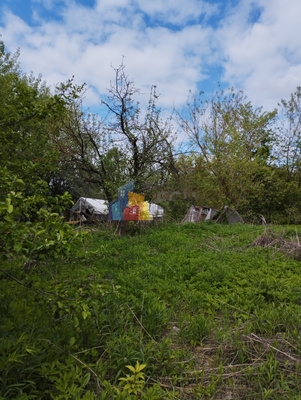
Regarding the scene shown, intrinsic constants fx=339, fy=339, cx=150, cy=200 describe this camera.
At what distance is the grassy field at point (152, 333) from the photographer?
1841mm

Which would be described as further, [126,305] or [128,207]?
[128,207]

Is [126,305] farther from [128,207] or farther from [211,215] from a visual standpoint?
[211,215]

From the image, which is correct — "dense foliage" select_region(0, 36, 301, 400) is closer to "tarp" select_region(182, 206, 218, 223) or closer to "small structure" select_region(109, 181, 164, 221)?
"small structure" select_region(109, 181, 164, 221)

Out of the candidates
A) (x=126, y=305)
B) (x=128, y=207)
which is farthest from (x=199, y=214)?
(x=126, y=305)

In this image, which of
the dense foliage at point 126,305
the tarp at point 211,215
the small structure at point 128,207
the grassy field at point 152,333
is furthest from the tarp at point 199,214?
the grassy field at point 152,333

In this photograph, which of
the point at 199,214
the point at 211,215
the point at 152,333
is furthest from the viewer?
the point at 211,215

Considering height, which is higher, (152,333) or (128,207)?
(128,207)

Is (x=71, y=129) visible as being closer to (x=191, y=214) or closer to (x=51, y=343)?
(x=191, y=214)

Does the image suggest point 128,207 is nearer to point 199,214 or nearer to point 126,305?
point 199,214

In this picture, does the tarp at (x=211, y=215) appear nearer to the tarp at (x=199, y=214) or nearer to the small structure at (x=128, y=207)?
the tarp at (x=199, y=214)

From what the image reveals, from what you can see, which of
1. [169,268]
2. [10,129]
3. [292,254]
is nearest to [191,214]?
[292,254]

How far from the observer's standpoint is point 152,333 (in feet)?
8.42

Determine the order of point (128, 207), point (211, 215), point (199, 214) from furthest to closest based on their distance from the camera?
point (211, 215)
point (199, 214)
point (128, 207)

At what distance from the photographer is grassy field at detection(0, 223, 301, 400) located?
1.84m
